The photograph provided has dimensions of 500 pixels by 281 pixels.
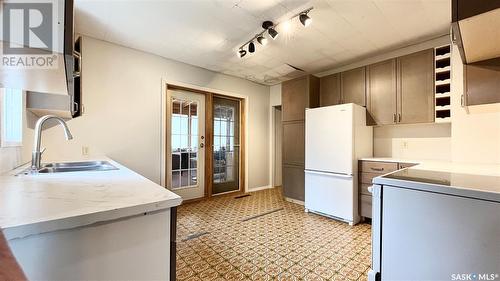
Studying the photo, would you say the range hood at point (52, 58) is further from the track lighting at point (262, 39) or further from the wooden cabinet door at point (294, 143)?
the wooden cabinet door at point (294, 143)

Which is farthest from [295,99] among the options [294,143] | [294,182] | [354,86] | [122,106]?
[122,106]

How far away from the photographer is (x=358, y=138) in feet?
9.71

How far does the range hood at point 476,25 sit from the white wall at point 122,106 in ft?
11.0

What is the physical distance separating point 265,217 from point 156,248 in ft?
8.26

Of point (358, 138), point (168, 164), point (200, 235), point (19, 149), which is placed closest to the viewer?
point (19, 149)

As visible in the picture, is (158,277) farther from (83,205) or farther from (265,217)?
(265,217)

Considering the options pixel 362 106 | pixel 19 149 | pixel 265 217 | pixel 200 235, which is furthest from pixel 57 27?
pixel 362 106

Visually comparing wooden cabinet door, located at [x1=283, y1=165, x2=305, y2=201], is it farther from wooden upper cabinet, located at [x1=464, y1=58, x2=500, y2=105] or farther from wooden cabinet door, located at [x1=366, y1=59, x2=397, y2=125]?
wooden upper cabinet, located at [x1=464, y1=58, x2=500, y2=105]

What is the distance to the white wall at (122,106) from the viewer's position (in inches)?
109

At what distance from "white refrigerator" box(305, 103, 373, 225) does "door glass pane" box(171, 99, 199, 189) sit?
1.94m

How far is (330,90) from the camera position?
11.9 ft

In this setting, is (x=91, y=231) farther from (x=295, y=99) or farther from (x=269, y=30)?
(x=295, y=99)

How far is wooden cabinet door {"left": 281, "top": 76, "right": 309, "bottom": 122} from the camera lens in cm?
368

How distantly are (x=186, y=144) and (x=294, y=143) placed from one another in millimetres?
1877
